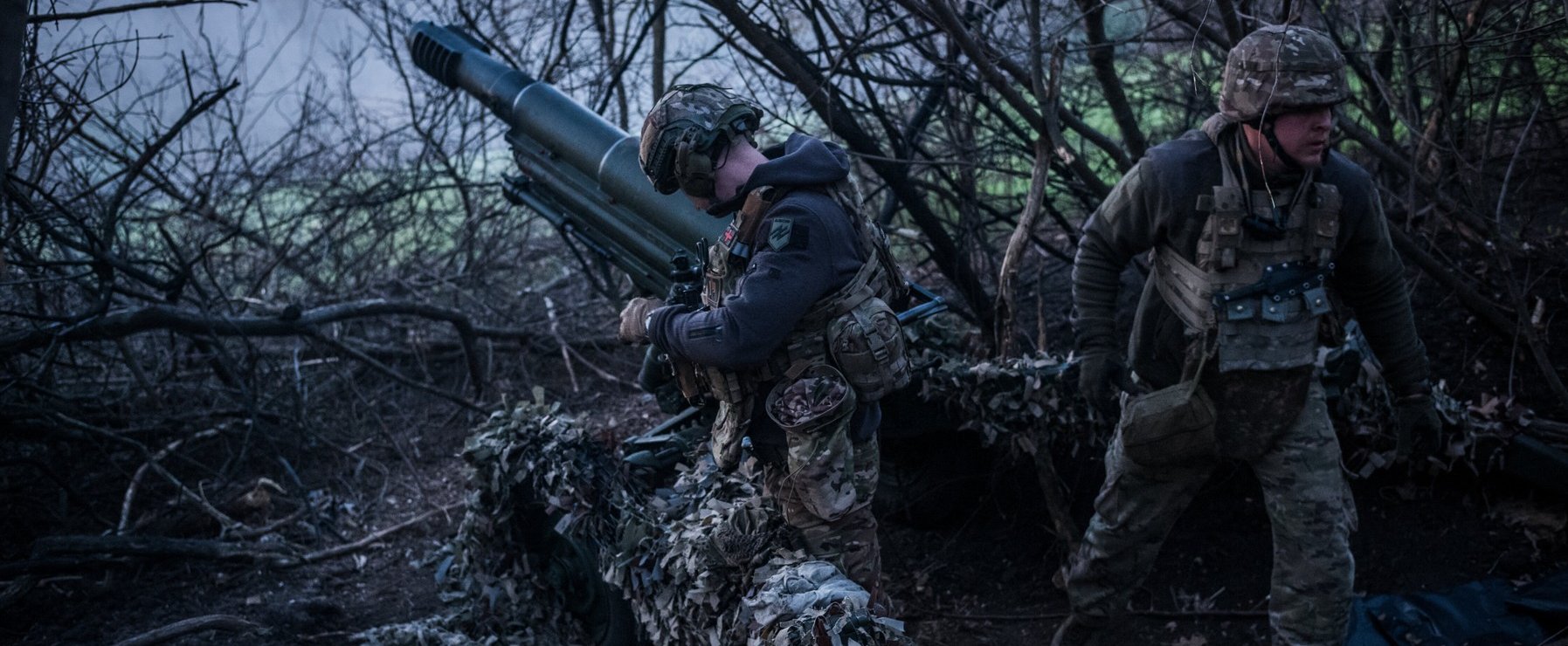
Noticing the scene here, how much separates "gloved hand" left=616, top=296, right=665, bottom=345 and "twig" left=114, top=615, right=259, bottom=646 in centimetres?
224

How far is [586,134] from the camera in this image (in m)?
4.65

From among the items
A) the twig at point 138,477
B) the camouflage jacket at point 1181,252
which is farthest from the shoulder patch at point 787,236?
the twig at point 138,477

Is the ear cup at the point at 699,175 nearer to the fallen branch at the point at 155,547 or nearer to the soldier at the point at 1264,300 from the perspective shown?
the soldier at the point at 1264,300

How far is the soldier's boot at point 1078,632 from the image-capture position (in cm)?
378

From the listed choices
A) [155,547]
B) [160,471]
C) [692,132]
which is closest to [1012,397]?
[692,132]

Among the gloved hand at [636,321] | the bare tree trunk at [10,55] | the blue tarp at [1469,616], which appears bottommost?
the blue tarp at [1469,616]

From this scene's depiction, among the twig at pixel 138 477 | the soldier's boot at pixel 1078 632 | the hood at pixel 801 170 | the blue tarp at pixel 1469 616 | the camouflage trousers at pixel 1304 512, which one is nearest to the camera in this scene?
the hood at pixel 801 170

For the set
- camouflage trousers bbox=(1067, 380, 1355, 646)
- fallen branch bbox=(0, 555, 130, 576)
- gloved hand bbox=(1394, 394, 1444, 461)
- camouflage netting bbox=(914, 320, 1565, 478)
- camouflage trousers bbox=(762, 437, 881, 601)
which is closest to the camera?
camouflage trousers bbox=(762, 437, 881, 601)

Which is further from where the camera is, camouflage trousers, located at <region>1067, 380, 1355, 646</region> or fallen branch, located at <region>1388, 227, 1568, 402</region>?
fallen branch, located at <region>1388, 227, 1568, 402</region>

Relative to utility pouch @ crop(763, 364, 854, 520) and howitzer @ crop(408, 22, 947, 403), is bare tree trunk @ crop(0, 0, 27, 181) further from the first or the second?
howitzer @ crop(408, 22, 947, 403)

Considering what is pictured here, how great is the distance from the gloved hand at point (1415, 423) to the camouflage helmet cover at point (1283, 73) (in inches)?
40.1

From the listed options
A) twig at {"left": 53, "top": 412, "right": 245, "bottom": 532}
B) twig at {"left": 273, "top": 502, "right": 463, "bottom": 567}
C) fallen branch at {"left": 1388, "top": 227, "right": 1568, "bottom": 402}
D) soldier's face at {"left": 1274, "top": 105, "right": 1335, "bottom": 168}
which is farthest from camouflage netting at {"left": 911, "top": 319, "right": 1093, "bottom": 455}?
twig at {"left": 53, "top": 412, "right": 245, "bottom": 532}

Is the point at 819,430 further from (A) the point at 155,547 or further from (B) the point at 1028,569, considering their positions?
(A) the point at 155,547

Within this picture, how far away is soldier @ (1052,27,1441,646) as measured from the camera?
3098 mm
